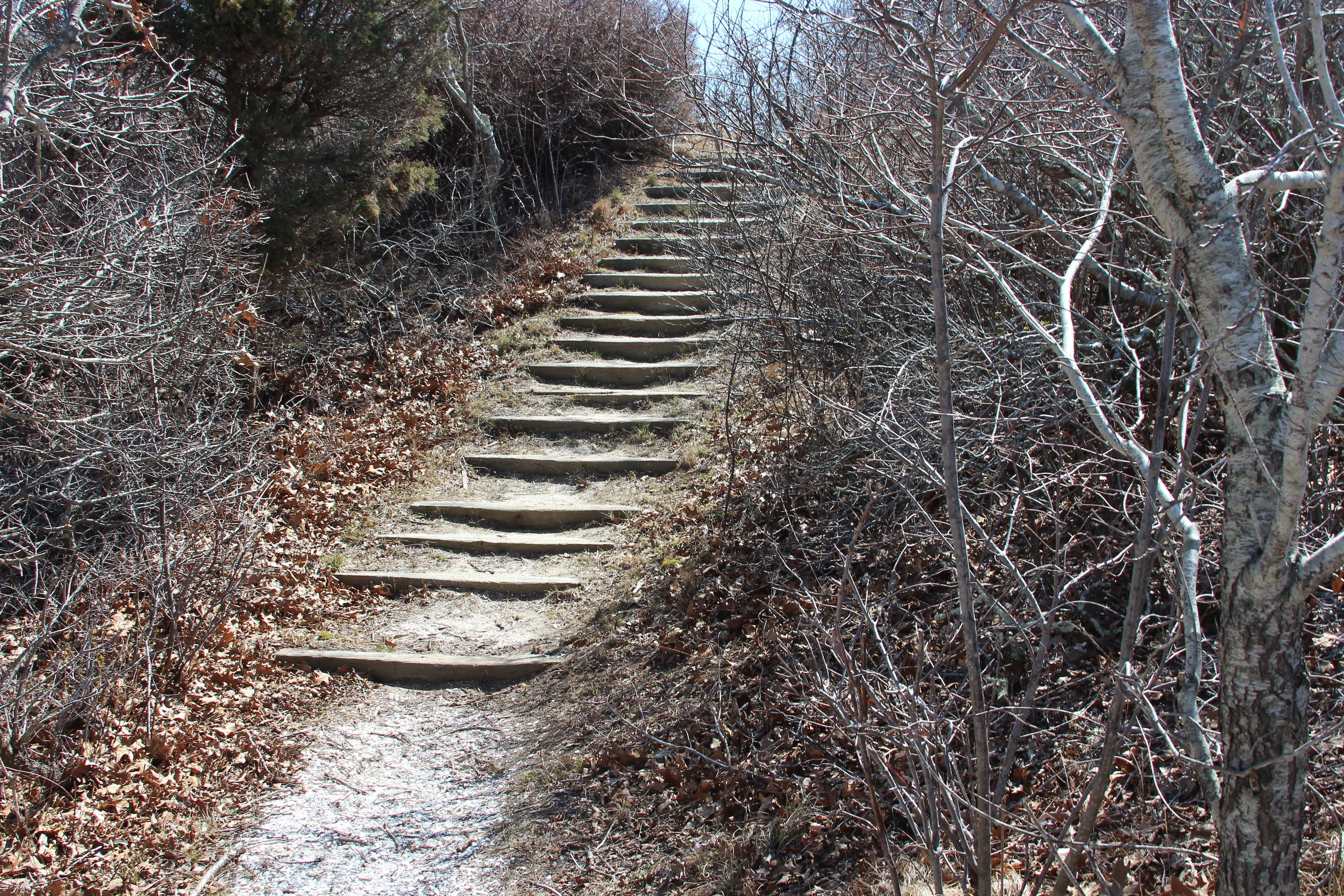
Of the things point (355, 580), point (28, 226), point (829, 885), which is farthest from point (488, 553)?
point (829, 885)

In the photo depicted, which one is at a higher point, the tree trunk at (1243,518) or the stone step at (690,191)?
the stone step at (690,191)

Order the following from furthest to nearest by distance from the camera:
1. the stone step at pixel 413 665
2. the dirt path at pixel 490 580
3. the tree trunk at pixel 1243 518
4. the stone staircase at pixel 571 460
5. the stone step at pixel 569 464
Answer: the stone step at pixel 569 464 → the stone staircase at pixel 571 460 → the stone step at pixel 413 665 → the dirt path at pixel 490 580 → the tree trunk at pixel 1243 518

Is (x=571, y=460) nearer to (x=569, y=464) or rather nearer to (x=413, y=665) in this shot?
(x=569, y=464)

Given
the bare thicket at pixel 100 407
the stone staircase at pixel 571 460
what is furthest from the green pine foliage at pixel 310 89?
the stone staircase at pixel 571 460

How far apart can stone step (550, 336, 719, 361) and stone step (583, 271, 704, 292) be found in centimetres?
119

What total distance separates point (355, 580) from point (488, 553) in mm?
924

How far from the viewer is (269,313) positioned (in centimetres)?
931

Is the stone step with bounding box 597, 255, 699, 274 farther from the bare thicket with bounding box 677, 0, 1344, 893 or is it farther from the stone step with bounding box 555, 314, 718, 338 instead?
the bare thicket with bounding box 677, 0, 1344, 893

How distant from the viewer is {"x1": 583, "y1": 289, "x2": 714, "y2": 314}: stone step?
385 inches

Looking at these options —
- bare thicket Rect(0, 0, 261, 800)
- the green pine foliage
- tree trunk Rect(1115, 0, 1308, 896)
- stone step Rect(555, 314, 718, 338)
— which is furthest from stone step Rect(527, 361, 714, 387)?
tree trunk Rect(1115, 0, 1308, 896)

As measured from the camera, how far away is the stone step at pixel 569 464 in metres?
7.25

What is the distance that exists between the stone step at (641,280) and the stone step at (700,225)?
52 cm

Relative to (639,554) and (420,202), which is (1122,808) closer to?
(639,554)

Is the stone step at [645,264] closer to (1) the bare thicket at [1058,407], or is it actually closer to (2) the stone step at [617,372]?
(2) the stone step at [617,372]
